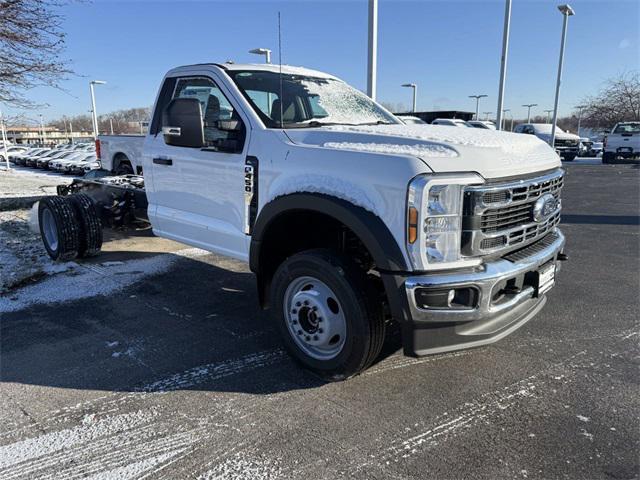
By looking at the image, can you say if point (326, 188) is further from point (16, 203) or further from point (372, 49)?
point (16, 203)

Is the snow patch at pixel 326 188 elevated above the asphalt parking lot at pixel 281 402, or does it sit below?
above

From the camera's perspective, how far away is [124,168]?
30.0ft

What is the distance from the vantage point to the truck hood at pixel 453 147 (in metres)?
2.84

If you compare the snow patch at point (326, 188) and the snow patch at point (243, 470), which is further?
the snow patch at point (326, 188)

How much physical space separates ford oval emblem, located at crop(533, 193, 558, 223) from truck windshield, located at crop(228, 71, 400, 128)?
170cm

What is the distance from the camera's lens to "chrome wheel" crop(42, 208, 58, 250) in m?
6.39

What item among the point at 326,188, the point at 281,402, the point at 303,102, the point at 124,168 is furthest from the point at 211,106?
the point at 124,168

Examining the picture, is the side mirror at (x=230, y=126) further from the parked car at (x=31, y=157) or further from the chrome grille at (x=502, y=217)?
the parked car at (x=31, y=157)

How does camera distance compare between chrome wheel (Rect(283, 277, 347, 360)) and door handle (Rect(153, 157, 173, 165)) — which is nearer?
chrome wheel (Rect(283, 277, 347, 360))

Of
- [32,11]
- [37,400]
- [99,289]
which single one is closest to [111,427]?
[37,400]

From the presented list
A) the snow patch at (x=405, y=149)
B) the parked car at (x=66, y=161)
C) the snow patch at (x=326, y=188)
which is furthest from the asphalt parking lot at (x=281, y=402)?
the parked car at (x=66, y=161)

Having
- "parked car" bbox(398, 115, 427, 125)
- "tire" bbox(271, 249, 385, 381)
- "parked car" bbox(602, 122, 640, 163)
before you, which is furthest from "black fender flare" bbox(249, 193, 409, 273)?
"parked car" bbox(602, 122, 640, 163)

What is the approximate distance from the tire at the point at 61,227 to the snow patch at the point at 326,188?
374 centimetres

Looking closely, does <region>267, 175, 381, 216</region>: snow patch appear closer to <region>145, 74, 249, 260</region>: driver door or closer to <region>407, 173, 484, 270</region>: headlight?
<region>407, 173, 484, 270</region>: headlight
